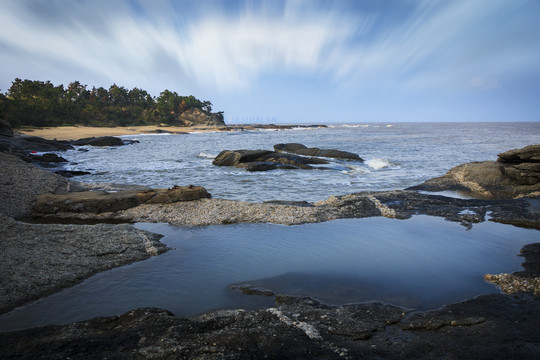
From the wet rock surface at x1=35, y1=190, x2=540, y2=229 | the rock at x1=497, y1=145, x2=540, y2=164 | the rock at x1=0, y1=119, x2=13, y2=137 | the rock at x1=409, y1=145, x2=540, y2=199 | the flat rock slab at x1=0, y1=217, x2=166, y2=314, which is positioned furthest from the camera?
the rock at x1=0, y1=119, x2=13, y2=137

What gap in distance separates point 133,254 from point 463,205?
10651 millimetres

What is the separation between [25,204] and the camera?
11.1m

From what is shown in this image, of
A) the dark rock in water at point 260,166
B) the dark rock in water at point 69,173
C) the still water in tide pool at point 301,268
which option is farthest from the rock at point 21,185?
the dark rock in water at point 260,166

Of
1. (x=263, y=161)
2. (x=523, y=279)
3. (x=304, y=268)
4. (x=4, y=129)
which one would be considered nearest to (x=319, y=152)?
(x=263, y=161)

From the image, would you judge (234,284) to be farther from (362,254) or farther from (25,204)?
(25,204)

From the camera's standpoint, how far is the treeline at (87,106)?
66119 millimetres

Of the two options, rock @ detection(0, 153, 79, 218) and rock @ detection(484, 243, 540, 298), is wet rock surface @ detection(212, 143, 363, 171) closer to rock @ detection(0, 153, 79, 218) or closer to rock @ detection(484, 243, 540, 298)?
rock @ detection(0, 153, 79, 218)

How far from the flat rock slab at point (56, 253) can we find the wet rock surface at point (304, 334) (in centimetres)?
155

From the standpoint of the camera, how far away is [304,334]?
13.4ft

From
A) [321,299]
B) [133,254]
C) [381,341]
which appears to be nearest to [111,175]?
[133,254]

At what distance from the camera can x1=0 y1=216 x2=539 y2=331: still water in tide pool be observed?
526 cm

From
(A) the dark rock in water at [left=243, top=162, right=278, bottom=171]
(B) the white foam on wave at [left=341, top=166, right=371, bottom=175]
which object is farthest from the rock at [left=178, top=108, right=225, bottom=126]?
(B) the white foam on wave at [left=341, top=166, right=371, bottom=175]

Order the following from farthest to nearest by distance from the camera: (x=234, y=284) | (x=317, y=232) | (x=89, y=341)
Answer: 1. (x=317, y=232)
2. (x=234, y=284)
3. (x=89, y=341)

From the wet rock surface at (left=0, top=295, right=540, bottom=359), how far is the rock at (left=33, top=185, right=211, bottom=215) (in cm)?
718
